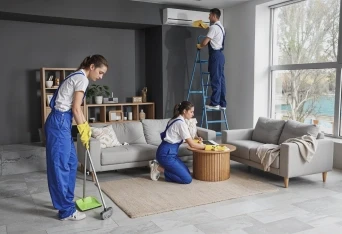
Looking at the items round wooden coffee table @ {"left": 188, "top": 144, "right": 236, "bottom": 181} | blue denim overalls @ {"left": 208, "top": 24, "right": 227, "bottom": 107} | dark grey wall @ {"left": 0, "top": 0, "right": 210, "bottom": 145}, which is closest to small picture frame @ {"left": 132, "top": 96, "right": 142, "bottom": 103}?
dark grey wall @ {"left": 0, "top": 0, "right": 210, "bottom": 145}

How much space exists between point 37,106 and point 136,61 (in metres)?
2.17

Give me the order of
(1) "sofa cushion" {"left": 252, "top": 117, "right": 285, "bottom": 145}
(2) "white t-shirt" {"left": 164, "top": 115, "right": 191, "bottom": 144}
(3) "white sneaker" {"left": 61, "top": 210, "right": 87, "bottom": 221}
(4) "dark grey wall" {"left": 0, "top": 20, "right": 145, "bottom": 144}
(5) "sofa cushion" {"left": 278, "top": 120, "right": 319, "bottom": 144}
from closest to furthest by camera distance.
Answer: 1. (3) "white sneaker" {"left": 61, "top": 210, "right": 87, "bottom": 221}
2. (2) "white t-shirt" {"left": 164, "top": 115, "right": 191, "bottom": 144}
3. (5) "sofa cushion" {"left": 278, "top": 120, "right": 319, "bottom": 144}
4. (1) "sofa cushion" {"left": 252, "top": 117, "right": 285, "bottom": 145}
5. (4) "dark grey wall" {"left": 0, "top": 20, "right": 145, "bottom": 144}

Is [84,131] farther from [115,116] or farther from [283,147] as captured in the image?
[115,116]

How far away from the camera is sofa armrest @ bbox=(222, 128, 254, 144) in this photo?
18.9ft

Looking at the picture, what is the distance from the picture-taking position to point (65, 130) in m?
3.48

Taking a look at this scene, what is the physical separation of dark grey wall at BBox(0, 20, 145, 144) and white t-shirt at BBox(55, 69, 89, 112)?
333 centimetres

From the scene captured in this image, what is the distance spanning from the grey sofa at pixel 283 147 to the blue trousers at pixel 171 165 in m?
1.00

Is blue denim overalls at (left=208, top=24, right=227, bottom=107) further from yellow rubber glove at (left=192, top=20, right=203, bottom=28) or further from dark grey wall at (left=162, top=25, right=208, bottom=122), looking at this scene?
dark grey wall at (left=162, top=25, right=208, bottom=122)

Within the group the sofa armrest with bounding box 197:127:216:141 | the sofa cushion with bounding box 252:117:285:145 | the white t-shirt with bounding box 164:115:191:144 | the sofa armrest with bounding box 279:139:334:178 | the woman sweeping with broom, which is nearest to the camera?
the woman sweeping with broom

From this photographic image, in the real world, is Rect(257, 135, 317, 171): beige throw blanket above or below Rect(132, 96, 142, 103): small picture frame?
below

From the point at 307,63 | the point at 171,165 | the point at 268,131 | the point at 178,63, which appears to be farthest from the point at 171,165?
the point at 307,63

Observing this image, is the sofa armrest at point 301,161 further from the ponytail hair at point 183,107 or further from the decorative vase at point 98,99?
the decorative vase at point 98,99

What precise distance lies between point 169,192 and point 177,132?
836mm

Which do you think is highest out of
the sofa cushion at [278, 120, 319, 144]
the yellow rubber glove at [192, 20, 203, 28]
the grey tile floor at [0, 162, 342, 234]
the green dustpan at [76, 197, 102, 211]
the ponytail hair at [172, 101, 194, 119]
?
the yellow rubber glove at [192, 20, 203, 28]
